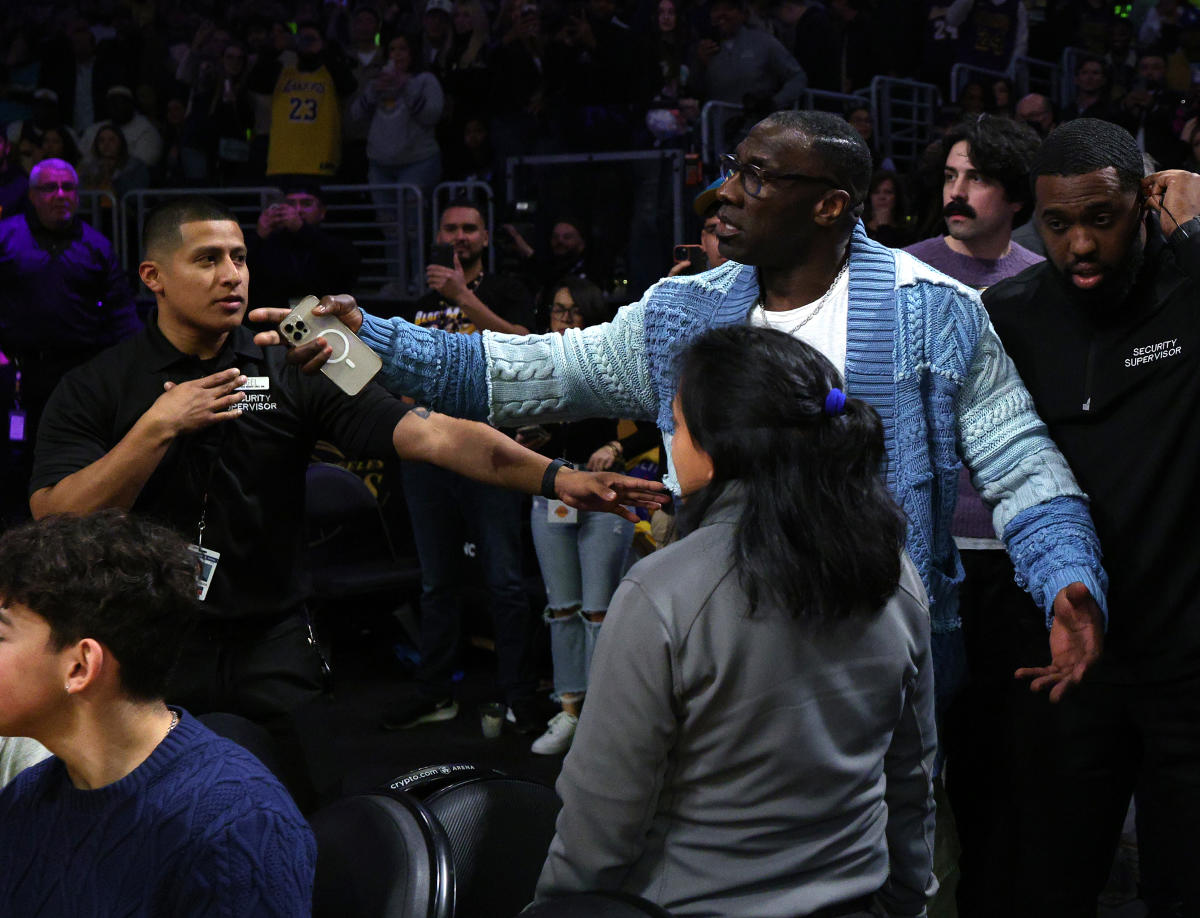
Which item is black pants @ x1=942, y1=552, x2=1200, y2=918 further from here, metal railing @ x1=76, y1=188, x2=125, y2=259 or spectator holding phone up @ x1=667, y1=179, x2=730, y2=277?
metal railing @ x1=76, y1=188, x2=125, y2=259

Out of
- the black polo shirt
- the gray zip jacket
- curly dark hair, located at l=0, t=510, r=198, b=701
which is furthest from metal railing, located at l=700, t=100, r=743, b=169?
the gray zip jacket

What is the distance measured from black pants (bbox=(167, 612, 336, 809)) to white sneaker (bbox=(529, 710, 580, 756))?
2.18 m

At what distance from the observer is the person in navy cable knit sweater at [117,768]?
6.03 ft

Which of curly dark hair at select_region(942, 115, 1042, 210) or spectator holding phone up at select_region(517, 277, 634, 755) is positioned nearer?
curly dark hair at select_region(942, 115, 1042, 210)

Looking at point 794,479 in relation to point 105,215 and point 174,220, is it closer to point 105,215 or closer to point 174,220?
point 174,220

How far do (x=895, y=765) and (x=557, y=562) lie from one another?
11.1 feet

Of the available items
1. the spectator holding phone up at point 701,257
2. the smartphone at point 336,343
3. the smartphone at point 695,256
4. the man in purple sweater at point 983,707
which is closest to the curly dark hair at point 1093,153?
the man in purple sweater at point 983,707

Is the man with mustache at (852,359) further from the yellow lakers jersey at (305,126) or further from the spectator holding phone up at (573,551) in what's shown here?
the yellow lakers jersey at (305,126)

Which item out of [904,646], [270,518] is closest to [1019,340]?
[904,646]

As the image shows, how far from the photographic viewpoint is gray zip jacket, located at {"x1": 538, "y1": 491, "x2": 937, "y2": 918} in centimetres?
169

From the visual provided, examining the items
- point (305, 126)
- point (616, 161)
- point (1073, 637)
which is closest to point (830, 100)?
point (616, 161)

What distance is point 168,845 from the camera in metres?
1.84

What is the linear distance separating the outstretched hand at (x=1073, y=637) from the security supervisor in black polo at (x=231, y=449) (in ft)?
3.27

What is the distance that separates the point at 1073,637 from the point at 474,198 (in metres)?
6.91
